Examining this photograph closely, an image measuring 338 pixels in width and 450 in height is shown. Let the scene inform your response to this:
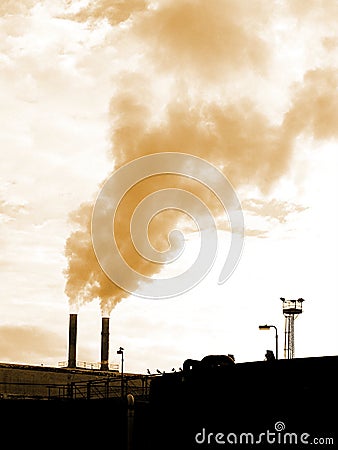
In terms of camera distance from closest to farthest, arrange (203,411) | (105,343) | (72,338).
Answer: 1. (203,411)
2. (72,338)
3. (105,343)

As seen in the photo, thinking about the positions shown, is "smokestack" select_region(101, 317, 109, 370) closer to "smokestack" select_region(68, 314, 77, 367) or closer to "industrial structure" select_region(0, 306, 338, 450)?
"smokestack" select_region(68, 314, 77, 367)

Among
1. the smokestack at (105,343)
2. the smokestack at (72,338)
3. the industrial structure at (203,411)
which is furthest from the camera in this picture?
the smokestack at (105,343)

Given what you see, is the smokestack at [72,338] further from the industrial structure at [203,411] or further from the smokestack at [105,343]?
the industrial structure at [203,411]

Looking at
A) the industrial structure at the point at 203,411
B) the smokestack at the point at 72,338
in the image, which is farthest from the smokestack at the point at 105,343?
the industrial structure at the point at 203,411

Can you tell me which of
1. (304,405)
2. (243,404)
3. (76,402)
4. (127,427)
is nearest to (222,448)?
(243,404)

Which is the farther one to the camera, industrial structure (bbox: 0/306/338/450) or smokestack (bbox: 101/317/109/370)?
smokestack (bbox: 101/317/109/370)

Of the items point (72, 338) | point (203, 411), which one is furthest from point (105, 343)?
point (203, 411)

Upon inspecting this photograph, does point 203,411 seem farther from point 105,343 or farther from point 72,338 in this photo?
point 105,343

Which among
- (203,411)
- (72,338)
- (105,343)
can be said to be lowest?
(203,411)

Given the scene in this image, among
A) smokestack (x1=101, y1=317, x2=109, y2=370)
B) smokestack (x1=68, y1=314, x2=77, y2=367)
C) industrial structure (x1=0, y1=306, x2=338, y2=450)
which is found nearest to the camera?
industrial structure (x1=0, y1=306, x2=338, y2=450)

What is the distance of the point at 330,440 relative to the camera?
2100cm

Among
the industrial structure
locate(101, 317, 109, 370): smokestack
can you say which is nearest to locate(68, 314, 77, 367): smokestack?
locate(101, 317, 109, 370): smokestack

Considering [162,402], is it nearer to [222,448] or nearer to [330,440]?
[222,448]

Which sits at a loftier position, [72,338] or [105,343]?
[72,338]
